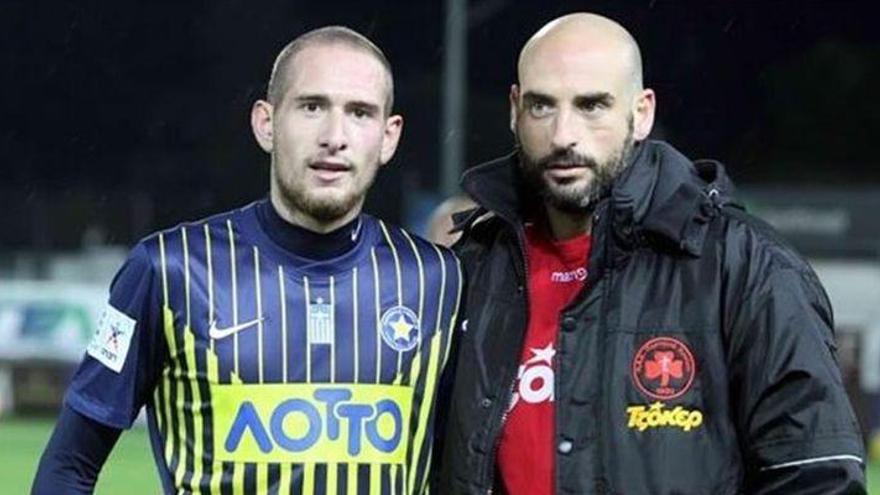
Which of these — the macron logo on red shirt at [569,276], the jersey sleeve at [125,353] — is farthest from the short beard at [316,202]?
the macron logo on red shirt at [569,276]

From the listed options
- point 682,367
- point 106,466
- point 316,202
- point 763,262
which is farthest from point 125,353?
point 106,466

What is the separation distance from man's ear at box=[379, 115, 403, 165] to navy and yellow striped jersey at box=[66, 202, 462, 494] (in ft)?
0.64

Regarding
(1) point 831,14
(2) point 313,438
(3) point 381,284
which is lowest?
(2) point 313,438

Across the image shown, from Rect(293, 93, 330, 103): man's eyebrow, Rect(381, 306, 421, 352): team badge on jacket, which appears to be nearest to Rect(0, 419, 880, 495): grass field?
Rect(381, 306, 421, 352): team badge on jacket

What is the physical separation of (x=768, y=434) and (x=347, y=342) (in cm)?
73

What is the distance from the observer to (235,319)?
3.76 m

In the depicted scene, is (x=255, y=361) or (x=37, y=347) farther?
(x=37, y=347)

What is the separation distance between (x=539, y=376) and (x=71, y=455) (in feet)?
2.65

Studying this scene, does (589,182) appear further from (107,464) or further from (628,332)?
(107,464)

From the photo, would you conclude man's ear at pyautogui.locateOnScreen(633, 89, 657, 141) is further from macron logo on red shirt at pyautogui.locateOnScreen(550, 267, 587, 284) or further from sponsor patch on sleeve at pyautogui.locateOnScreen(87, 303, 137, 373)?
sponsor patch on sleeve at pyautogui.locateOnScreen(87, 303, 137, 373)

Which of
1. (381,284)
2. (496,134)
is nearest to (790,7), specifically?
(496,134)

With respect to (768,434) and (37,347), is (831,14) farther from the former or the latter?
(768,434)

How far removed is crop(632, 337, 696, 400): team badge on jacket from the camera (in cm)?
363

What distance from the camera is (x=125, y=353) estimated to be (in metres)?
3.70
